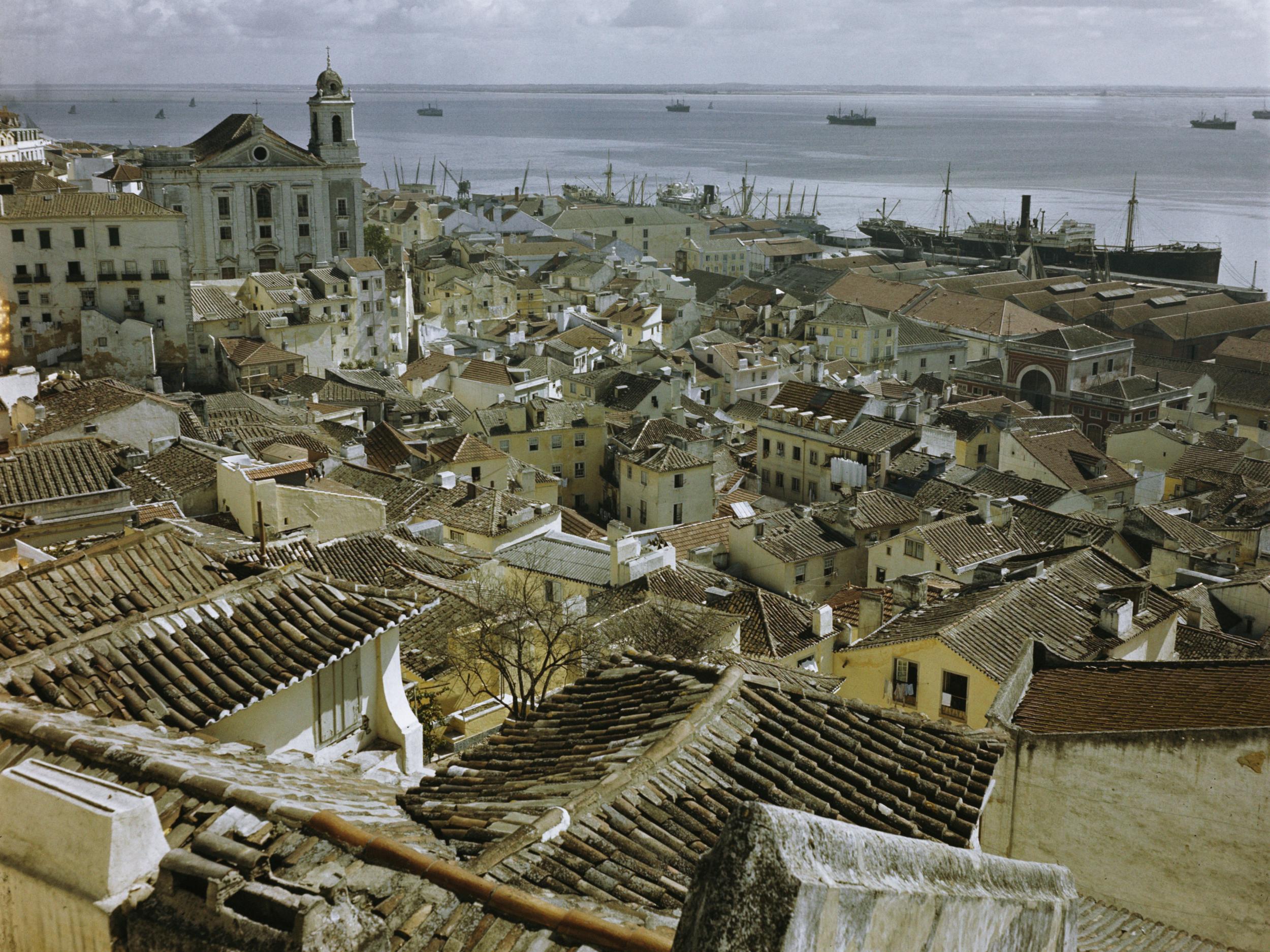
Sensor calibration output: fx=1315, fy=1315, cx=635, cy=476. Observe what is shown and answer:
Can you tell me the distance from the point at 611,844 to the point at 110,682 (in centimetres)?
256

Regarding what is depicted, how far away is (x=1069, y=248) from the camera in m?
99.6

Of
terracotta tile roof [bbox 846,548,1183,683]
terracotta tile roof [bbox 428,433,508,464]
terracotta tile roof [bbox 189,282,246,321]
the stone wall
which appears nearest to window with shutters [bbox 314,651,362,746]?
the stone wall

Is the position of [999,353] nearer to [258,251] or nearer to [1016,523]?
[258,251]

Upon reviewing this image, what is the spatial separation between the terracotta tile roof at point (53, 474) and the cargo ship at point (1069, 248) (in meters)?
85.1

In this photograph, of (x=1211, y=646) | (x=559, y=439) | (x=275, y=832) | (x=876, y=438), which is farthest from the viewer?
(x=559, y=439)

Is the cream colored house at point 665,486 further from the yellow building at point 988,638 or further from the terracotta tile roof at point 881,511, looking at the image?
the yellow building at point 988,638

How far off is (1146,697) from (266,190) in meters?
50.5

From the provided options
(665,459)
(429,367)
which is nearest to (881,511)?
(665,459)

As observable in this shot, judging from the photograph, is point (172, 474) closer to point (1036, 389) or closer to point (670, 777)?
point (670, 777)

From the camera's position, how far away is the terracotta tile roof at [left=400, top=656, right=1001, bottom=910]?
3744 mm

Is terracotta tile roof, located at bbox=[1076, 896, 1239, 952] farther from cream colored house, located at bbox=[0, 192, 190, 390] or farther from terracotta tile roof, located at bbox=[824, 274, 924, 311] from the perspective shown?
terracotta tile roof, located at bbox=[824, 274, 924, 311]

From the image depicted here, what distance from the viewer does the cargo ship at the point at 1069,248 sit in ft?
315

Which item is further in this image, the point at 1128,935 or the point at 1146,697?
the point at 1146,697

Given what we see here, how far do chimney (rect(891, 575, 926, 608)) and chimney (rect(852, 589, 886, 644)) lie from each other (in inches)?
11.8
